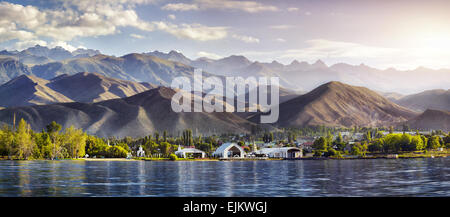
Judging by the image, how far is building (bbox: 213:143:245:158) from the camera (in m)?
177

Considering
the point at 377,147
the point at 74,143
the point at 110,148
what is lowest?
the point at 110,148

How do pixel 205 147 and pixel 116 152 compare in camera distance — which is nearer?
pixel 116 152

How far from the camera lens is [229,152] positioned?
17812cm

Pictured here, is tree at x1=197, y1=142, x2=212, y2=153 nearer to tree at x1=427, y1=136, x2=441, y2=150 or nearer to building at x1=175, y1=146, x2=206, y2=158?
building at x1=175, y1=146, x2=206, y2=158

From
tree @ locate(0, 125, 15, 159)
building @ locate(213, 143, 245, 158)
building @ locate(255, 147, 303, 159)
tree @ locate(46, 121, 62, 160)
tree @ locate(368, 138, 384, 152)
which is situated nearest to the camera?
tree @ locate(0, 125, 15, 159)

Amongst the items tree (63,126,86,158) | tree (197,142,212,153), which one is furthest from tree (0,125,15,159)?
tree (197,142,212,153)

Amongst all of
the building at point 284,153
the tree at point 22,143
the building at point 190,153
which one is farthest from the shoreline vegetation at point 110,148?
the building at point 284,153

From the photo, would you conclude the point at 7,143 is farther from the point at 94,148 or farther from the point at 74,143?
the point at 94,148

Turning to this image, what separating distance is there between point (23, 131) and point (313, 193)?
387 feet

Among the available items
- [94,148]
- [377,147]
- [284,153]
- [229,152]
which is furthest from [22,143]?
[377,147]

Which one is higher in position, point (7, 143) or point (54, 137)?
point (54, 137)

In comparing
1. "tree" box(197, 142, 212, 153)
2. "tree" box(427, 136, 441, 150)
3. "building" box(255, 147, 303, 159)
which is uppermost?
"tree" box(427, 136, 441, 150)

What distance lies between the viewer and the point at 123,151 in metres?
173
